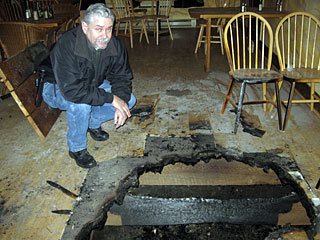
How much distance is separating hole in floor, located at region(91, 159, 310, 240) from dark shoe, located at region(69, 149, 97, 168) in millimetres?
376

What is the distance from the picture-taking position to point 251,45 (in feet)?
15.8

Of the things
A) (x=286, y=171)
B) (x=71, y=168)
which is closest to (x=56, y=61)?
(x=71, y=168)

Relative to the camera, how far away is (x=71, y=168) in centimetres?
233

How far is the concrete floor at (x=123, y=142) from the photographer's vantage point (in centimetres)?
195

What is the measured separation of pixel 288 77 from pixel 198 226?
1450 millimetres

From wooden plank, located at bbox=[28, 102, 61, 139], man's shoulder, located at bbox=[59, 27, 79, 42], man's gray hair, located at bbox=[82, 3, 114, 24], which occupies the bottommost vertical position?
wooden plank, located at bbox=[28, 102, 61, 139]

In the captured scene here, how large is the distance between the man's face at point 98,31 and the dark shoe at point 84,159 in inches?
30.6

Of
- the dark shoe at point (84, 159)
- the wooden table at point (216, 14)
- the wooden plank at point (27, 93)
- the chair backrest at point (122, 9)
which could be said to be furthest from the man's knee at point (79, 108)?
the chair backrest at point (122, 9)

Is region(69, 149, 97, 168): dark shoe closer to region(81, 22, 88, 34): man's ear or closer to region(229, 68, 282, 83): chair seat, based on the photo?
region(81, 22, 88, 34): man's ear

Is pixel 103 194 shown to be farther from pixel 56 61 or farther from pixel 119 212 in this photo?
pixel 56 61

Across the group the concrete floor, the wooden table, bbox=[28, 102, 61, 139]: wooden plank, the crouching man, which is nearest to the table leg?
the wooden table

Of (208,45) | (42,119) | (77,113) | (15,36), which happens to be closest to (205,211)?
(77,113)

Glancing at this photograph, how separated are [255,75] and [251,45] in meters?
2.28

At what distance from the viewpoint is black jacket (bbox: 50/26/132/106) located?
2035 mm
